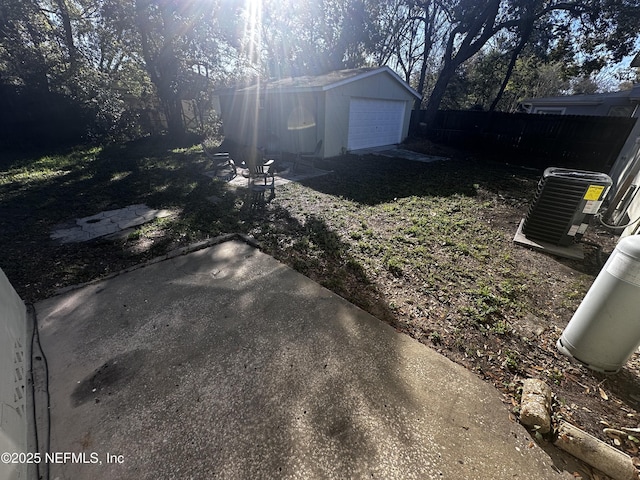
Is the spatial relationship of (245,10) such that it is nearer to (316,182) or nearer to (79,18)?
(79,18)

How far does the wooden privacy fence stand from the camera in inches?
368

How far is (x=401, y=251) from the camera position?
4.12 meters

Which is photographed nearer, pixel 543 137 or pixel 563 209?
pixel 563 209

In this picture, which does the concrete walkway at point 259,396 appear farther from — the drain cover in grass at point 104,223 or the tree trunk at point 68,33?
the tree trunk at point 68,33

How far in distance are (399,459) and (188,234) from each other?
4123 millimetres

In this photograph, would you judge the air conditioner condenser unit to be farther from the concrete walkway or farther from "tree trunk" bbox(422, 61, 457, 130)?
"tree trunk" bbox(422, 61, 457, 130)

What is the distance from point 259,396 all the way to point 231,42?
756 inches

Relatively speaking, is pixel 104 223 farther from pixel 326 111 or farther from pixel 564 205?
pixel 326 111

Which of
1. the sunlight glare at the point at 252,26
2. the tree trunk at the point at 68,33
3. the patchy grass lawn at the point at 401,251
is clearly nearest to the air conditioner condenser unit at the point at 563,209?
the patchy grass lawn at the point at 401,251

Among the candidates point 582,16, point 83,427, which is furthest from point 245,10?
point 83,427

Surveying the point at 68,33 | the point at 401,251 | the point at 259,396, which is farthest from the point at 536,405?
the point at 68,33

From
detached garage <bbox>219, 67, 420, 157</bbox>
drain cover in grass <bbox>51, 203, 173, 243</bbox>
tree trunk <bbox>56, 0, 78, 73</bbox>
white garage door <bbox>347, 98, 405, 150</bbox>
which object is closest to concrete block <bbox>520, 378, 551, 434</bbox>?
drain cover in grass <bbox>51, 203, 173, 243</bbox>

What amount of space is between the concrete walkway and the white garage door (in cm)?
999

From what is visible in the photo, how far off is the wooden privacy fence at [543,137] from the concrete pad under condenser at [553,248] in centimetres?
810
